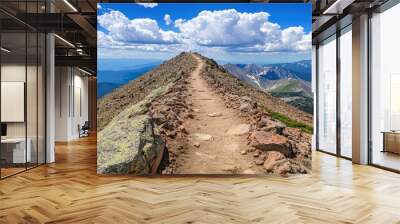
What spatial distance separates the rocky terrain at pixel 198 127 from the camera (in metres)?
6.23

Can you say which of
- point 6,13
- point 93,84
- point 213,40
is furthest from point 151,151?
point 93,84

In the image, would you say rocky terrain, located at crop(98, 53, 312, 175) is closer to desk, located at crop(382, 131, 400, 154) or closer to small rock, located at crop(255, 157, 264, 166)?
small rock, located at crop(255, 157, 264, 166)

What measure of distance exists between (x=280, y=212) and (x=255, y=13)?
365 cm

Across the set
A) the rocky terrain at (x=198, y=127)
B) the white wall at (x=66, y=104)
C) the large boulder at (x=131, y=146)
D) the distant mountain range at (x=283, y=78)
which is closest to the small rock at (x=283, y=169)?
the rocky terrain at (x=198, y=127)

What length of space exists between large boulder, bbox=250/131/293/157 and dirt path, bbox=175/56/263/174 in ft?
0.51

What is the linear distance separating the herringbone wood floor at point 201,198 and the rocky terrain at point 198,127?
271 millimetres

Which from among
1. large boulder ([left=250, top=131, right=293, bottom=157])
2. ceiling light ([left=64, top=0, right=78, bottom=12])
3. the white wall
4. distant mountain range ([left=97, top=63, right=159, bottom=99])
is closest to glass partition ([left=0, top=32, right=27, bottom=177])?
ceiling light ([left=64, top=0, right=78, bottom=12])

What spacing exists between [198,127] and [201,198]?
1.85 metres

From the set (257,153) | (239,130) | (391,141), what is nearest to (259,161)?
(257,153)

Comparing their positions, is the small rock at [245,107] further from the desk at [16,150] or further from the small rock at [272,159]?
the desk at [16,150]

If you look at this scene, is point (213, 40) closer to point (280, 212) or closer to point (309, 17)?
point (309, 17)

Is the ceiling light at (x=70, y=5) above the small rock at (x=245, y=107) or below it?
above

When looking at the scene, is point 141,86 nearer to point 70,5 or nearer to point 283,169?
point 70,5

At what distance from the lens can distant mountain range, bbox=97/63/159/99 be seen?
6484 mm
